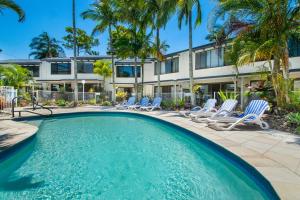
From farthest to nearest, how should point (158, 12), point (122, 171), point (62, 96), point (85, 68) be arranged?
1. point (85, 68)
2. point (62, 96)
3. point (158, 12)
4. point (122, 171)

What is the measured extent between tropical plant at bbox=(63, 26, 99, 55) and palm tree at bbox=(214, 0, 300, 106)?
37913mm

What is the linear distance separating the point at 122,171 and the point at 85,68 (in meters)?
30.3

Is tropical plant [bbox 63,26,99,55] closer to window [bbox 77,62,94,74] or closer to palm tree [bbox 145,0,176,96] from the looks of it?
window [bbox 77,62,94,74]

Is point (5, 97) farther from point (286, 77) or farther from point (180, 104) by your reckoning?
point (286, 77)

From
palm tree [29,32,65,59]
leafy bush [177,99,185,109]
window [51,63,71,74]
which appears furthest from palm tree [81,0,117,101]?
palm tree [29,32,65,59]

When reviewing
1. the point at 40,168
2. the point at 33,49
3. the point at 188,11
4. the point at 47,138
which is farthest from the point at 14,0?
the point at 33,49

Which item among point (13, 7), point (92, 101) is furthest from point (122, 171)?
point (92, 101)

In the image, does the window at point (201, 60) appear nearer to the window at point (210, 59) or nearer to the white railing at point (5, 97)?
the window at point (210, 59)

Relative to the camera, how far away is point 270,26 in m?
11.0

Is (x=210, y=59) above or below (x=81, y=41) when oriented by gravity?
below

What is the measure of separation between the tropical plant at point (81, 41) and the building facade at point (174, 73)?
12.7m

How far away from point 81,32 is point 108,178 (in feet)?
144

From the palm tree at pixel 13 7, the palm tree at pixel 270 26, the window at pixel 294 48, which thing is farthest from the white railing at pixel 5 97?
the window at pixel 294 48

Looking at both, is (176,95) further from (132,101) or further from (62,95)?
(62,95)
